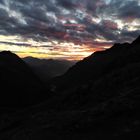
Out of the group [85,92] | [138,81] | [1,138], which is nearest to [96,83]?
[85,92]

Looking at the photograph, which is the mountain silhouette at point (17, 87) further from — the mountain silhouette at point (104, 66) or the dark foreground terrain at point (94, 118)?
the dark foreground terrain at point (94, 118)

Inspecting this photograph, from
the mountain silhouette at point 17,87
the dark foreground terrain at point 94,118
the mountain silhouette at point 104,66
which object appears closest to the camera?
the dark foreground terrain at point 94,118

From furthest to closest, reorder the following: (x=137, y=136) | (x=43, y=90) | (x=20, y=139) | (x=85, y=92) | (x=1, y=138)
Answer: (x=43, y=90) → (x=85, y=92) → (x=1, y=138) → (x=20, y=139) → (x=137, y=136)

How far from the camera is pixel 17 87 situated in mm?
67500

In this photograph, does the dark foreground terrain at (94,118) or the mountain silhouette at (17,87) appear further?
the mountain silhouette at (17,87)

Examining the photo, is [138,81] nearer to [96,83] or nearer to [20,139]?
[96,83]

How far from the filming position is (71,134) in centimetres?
2645

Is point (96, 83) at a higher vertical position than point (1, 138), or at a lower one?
higher

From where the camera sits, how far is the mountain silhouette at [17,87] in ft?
207

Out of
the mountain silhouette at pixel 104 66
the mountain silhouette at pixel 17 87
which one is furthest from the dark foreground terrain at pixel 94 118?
the mountain silhouette at pixel 17 87

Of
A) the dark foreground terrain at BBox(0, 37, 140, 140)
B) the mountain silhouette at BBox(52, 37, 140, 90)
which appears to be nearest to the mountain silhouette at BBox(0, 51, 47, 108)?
the mountain silhouette at BBox(52, 37, 140, 90)

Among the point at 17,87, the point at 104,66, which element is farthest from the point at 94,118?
the point at 104,66

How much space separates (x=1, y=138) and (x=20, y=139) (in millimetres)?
4824

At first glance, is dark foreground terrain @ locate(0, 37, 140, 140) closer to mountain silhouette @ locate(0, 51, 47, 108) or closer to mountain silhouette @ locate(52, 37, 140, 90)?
mountain silhouette @ locate(52, 37, 140, 90)
